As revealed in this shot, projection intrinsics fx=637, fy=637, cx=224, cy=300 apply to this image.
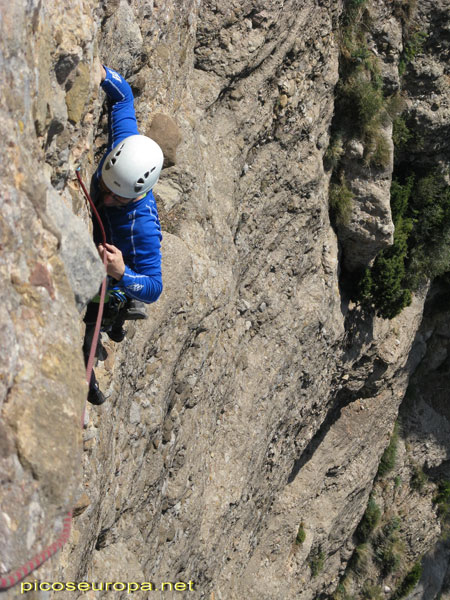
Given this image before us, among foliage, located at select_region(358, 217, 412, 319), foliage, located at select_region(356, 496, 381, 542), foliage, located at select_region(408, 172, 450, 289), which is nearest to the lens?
foliage, located at select_region(358, 217, 412, 319)

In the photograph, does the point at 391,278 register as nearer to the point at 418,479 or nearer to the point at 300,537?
the point at 300,537

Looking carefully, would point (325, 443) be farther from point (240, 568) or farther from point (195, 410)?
point (195, 410)

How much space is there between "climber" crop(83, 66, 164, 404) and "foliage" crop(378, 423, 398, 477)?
14937 mm

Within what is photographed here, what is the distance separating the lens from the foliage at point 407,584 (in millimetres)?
19828

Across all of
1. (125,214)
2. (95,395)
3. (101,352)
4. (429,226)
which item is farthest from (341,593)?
(125,214)

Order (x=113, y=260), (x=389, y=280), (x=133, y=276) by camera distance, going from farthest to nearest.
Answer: (x=389, y=280) < (x=133, y=276) < (x=113, y=260)

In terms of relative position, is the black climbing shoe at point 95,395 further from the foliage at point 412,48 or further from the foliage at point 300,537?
the foliage at point 300,537

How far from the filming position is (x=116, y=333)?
6.51m

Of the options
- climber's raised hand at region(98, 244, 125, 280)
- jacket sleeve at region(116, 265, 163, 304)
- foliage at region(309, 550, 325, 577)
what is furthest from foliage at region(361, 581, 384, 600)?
climber's raised hand at region(98, 244, 125, 280)

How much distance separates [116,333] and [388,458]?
15015mm

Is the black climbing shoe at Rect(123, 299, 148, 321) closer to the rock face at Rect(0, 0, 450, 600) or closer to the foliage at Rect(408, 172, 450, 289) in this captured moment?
the rock face at Rect(0, 0, 450, 600)

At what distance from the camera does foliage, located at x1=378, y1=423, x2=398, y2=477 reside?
19453mm

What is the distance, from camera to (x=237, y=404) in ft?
37.2

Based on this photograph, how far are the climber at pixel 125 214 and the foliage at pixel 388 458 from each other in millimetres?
14937
